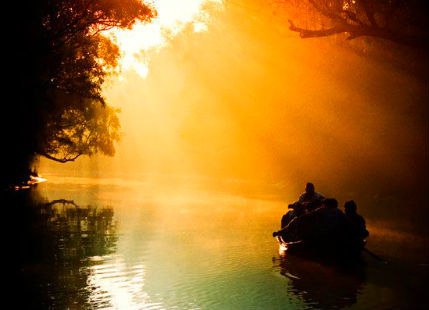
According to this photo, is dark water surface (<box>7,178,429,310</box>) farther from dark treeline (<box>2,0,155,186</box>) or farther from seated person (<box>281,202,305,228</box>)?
dark treeline (<box>2,0,155,186</box>)

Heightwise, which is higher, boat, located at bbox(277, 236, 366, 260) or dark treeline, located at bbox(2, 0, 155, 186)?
dark treeline, located at bbox(2, 0, 155, 186)

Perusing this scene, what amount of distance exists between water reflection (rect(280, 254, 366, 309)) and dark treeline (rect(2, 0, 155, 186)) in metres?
13.5

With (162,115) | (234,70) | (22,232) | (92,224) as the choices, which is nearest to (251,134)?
(234,70)

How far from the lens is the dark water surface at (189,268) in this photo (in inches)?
479

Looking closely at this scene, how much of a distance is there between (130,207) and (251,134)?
23.6m

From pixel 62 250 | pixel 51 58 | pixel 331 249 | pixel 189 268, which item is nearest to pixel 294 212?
pixel 331 249

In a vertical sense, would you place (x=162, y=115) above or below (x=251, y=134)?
above

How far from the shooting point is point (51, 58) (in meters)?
26.7

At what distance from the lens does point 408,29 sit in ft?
66.0

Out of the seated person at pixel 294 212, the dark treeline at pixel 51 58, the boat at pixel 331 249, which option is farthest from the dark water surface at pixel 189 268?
the dark treeline at pixel 51 58

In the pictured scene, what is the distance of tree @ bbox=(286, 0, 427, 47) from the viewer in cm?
1716

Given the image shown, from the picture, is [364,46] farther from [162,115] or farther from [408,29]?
[162,115]

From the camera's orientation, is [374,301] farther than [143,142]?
No

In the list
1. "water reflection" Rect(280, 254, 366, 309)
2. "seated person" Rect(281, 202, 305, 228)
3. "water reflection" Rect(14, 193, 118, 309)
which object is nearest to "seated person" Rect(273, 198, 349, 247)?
"water reflection" Rect(280, 254, 366, 309)
